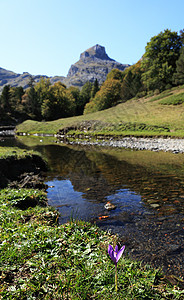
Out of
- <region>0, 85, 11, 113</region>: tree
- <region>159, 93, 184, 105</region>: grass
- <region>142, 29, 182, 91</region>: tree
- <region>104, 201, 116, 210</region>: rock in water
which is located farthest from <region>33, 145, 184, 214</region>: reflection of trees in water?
<region>0, 85, 11, 113</region>: tree

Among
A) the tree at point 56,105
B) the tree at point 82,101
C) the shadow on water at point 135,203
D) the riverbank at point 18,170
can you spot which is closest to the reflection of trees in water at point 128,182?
the shadow on water at point 135,203

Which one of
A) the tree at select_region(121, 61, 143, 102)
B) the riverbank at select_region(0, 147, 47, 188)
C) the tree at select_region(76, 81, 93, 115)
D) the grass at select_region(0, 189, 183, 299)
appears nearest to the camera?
the grass at select_region(0, 189, 183, 299)

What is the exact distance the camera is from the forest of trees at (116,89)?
202 ft

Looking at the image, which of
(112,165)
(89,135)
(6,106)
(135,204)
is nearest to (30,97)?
(6,106)

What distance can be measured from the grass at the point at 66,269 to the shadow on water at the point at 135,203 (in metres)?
1.03

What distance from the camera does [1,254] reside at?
384cm

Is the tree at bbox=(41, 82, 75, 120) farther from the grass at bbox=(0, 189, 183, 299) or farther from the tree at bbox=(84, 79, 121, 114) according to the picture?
the grass at bbox=(0, 189, 183, 299)

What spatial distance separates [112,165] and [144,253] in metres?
10.9

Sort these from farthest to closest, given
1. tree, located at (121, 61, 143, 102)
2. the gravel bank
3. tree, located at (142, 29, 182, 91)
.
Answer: tree, located at (121, 61, 143, 102) < tree, located at (142, 29, 182, 91) < the gravel bank

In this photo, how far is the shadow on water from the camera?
193 inches

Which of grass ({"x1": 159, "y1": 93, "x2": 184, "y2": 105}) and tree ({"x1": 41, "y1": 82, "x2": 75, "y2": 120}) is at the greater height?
tree ({"x1": 41, "y1": 82, "x2": 75, "y2": 120})

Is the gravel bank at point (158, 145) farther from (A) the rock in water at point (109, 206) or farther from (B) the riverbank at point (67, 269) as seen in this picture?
(B) the riverbank at point (67, 269)

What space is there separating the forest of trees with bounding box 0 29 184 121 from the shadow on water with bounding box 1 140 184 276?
54577mm

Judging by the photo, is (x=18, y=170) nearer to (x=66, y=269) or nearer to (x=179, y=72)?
(x=66, y=269)
